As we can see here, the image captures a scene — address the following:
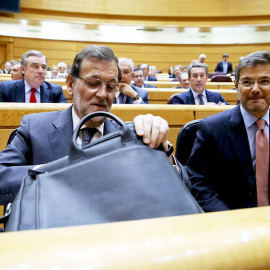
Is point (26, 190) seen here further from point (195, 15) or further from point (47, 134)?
point (195, 15)

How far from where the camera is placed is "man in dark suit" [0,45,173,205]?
112cm

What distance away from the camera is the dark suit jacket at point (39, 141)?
3.65ft

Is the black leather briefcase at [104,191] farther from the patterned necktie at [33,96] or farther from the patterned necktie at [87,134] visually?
the patterned necktie at [33,96]

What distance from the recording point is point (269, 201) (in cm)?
132

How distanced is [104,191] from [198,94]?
10.5 ft

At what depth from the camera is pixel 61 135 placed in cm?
119

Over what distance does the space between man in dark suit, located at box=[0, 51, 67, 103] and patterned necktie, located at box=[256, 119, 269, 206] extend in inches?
79.5

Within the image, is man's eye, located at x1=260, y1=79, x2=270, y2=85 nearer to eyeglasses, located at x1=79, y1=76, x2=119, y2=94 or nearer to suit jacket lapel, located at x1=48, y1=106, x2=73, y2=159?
Result: eyeglasses, located at x1=79, y1=76, x2=119, y2=94

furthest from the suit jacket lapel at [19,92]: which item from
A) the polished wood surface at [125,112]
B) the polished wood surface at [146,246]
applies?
the polished wood surface at [146,246]

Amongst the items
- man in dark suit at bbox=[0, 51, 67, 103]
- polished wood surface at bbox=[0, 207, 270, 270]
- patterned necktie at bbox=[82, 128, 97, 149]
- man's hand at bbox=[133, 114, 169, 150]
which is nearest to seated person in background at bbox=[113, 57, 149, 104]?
man in dark suit at bbox=[0, 51, 67, 103]

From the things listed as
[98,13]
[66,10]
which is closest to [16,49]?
[66,10]

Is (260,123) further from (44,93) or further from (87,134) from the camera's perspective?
(44,93)

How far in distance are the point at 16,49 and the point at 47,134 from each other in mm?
11275

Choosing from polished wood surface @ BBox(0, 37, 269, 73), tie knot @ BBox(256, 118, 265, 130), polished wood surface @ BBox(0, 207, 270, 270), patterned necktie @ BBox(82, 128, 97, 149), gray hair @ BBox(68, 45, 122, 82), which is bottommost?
polished wood surface @ BBox(0, 207, 270, 270)
